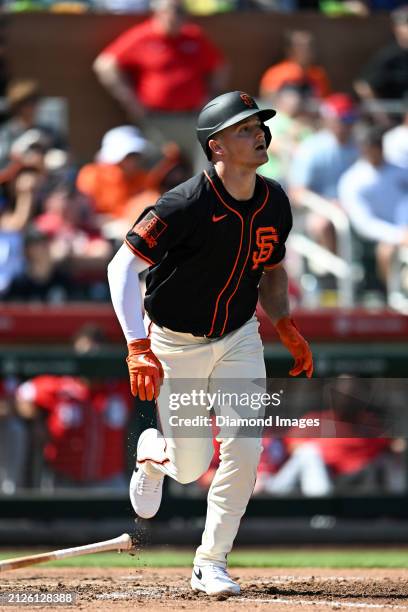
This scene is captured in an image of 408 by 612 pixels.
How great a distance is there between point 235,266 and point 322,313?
4067 mm

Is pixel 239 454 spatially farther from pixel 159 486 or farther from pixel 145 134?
pixel 145 134

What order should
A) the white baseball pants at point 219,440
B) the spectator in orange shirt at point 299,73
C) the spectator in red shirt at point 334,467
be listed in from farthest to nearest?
the spectator in orange shirt at point 299,73
the spectator in red shirt at point 334,467
the white baseball pants at point 219,440

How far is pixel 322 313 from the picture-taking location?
30.7 feet

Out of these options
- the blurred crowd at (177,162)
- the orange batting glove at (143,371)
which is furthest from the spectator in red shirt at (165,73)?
the orange batting glove at (143,371)

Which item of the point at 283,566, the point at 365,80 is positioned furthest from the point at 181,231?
the point at 365,80

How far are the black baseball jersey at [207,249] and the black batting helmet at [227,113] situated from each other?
192 millimetres

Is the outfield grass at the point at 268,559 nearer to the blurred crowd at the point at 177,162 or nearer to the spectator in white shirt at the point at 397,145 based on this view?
the blurred crowd at the point at 177,162

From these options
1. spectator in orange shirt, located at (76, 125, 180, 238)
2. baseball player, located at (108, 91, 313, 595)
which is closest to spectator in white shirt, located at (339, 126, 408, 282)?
spectator in orange shirt, located at (76, 125, 180, 238)

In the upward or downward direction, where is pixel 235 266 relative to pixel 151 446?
upward

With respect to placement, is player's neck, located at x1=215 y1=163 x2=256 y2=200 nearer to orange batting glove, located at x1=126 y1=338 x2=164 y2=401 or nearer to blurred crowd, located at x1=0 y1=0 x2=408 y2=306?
orange batting glove, located at x1=126 y1=338 x2=164 y2=401

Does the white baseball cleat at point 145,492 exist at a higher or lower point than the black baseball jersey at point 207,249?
lower

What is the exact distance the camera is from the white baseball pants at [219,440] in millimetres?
5355

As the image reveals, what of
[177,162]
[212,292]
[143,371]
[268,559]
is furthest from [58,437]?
[143,371]

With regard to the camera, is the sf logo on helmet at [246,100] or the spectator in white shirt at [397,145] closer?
the sf logo on helmet at [246,100]
